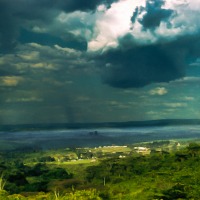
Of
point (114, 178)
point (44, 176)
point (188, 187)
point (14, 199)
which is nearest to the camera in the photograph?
point (188, 187)

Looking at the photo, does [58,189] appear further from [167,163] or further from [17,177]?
[17,177]

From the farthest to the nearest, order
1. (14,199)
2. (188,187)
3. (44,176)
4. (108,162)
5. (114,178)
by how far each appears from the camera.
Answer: (44,176), (108,162), (114,178), (14,199), (188,187)

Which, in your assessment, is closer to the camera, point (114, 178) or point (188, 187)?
point (188, 187)

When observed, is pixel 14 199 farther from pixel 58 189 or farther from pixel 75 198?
pixel 58 189

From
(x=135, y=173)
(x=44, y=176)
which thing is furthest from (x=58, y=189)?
(x=44, y=176)

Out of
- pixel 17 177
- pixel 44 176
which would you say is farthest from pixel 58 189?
pixel 44 176

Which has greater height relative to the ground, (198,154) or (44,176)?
(198,154)
